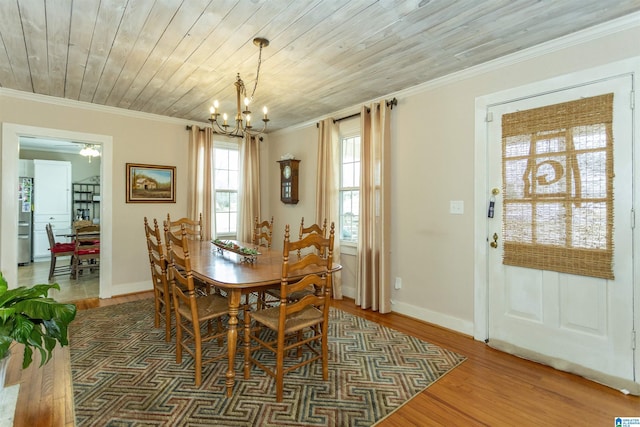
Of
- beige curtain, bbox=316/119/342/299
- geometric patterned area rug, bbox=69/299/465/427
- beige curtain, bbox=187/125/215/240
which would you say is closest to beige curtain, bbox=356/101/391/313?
beige curtain, bbox=316/119/342/299

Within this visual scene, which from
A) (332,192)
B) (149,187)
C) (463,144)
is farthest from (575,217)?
(149,187)

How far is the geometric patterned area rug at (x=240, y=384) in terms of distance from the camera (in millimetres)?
1858

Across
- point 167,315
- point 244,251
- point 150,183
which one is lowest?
point 167,315

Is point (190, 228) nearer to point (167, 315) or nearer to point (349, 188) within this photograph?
point (167, 315)

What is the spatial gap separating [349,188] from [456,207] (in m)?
1.55

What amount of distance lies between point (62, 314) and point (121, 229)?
314 cm

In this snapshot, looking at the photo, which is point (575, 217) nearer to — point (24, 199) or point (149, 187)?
point (149, 187)

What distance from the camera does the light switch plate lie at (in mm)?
3090

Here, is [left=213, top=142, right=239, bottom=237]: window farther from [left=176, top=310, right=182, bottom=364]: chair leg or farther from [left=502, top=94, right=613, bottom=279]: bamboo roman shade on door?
[left=502, top=94, right=613, bottom=279]: bamboo roman shade on door

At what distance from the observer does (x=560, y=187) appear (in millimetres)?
2477

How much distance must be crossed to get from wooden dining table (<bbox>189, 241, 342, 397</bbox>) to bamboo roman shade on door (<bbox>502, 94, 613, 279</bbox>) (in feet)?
5.38

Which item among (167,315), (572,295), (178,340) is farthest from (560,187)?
(167,315)

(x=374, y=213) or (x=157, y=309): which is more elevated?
(x=374, y=213)

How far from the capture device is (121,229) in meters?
4.32
